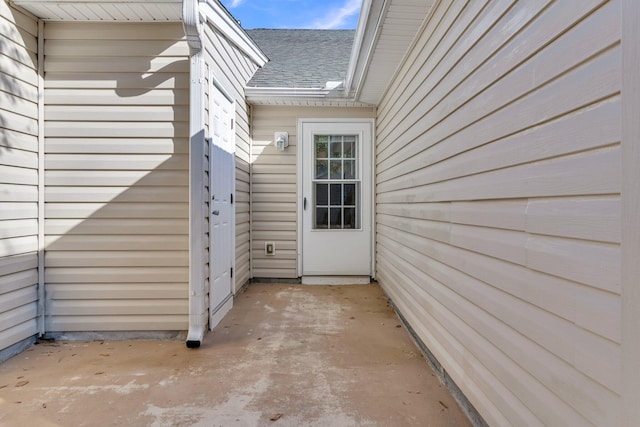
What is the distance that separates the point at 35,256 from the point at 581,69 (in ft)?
10.6

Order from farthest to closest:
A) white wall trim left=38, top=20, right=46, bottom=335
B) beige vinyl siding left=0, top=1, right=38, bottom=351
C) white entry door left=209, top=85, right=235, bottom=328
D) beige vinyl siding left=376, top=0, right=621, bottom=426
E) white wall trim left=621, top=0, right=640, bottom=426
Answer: white entry door left=209, top=85, right=235, bottom=328
white wall trim left=38, top=20, right=46, bottom=335
beige vinyl siding left=0, top=1, right=38, bottom=351
beige vinyl siding left=376, top=0, right=621, bottom=426
white wall trim left=621, top=0, right=640, bottom=426

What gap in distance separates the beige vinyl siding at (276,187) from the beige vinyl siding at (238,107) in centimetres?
15

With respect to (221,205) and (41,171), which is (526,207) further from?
(41,171)

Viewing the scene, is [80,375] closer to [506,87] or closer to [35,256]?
[35,256]

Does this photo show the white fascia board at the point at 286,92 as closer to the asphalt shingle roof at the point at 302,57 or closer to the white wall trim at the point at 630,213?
the asphalt shingle roof at the point at 302,57

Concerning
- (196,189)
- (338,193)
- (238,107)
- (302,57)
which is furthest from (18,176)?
(302,57)

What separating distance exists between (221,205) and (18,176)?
4.53 feet

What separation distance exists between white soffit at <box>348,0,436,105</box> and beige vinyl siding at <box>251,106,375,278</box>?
0.95m

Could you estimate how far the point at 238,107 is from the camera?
377 cm

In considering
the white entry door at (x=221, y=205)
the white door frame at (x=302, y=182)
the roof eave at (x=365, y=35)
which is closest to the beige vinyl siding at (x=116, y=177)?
the white entry door at (x=221, y=205)

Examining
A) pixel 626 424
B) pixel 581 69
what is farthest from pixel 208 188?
pixel 626 424

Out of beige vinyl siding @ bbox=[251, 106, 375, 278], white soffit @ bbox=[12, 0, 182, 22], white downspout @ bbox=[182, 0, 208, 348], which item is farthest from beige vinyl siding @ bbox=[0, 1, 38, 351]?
beige vinyl siding @ bbox=[251, 106, 375, 278]

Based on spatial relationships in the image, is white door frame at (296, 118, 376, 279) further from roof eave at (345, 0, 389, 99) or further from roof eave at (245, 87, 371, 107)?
roof eave at (345, 0, 389, 99)

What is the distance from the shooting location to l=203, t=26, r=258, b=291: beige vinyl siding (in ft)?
9.34
